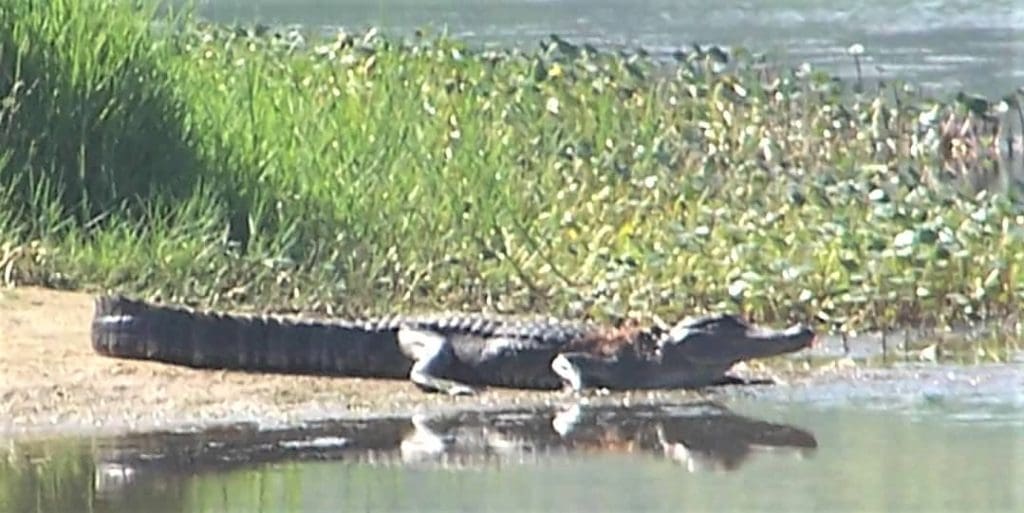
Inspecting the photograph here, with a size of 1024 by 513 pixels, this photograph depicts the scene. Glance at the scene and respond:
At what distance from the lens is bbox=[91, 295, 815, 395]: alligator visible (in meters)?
7.54

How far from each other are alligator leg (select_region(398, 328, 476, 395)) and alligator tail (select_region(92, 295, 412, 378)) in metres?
0.04

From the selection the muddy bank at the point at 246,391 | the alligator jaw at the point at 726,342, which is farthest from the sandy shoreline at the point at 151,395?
the alligator jaw at the point at 726,342

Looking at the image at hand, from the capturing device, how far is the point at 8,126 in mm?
9188

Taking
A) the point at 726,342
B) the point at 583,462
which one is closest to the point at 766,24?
the point at 726,342

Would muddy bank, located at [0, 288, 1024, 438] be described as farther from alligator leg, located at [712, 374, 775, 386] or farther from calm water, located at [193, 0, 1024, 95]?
calm water, located at [193, 0, 1024, 95]

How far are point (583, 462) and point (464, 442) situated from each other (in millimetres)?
383

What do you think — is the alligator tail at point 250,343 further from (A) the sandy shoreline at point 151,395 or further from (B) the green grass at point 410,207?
(B) the green grass at point 410,207

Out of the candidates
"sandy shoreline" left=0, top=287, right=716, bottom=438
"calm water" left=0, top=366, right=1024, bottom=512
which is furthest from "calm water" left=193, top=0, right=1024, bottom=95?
"calm water" left=0, top=366, right=1024, bottom=512

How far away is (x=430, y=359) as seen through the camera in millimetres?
7590

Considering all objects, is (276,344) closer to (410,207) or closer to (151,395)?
(151,395)

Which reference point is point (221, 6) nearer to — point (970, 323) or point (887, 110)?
point (887, 110)

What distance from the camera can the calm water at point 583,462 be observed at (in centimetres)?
603

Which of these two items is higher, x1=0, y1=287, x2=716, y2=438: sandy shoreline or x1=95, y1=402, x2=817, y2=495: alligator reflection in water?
x1=0, y1=287, x2=716, y2=438: sandy shoreline

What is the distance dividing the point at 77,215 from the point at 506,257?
1507 millimetres
